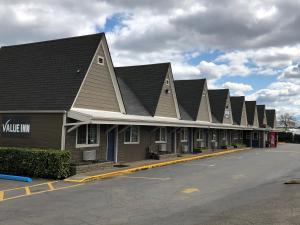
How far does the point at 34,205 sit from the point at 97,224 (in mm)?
2725

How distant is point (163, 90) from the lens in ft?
94.8

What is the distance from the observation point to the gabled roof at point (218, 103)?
141ft

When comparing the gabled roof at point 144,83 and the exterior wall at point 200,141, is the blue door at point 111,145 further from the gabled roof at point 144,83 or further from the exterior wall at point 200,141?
the exterior wall at point 200,141

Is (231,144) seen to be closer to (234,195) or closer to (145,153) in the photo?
(145,153)

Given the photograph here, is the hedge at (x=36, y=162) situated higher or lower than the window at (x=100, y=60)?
lower

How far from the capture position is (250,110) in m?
58.5

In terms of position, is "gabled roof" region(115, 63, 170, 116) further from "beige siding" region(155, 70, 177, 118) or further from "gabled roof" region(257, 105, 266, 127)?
"gabled roof" region(257, 105, 266, 127)

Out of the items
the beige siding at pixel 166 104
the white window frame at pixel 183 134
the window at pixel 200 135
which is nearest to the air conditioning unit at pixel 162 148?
the beige siding at pixel 166 104

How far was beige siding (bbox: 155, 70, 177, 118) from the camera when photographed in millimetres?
28159

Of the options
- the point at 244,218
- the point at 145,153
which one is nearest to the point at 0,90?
the point at 145,153

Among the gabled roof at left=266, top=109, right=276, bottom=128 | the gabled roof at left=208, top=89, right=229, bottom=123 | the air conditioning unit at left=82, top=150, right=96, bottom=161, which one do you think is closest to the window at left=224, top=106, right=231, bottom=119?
the gabled roof at left=208, top=89, right=229, bottom=123

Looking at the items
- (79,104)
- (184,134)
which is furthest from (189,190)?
(184,134)

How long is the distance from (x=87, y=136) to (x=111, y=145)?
2.56m

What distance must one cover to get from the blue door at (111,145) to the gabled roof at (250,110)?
38927 millimetres
